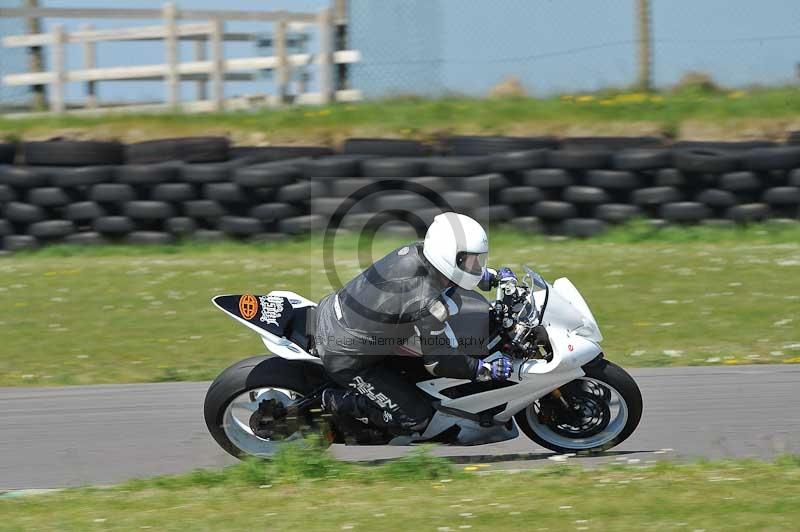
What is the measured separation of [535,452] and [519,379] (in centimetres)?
55

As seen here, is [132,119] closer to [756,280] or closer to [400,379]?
[756,280]

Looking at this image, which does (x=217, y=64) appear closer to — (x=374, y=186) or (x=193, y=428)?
(x=374, y=186)

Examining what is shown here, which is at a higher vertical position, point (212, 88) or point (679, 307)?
point (212, 88)

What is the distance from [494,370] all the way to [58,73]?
11.9 meters

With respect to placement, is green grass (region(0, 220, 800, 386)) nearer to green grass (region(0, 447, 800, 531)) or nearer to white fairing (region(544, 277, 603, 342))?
white fairing (region(544, 277, 603, 342))

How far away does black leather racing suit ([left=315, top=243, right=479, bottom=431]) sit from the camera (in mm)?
5461

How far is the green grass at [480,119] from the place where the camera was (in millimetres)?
13430

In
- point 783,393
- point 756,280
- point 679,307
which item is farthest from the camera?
point 756,280

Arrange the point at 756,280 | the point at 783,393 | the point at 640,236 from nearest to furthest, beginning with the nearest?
the point at 783,393 → the point at 756,280 → the point at 640,236

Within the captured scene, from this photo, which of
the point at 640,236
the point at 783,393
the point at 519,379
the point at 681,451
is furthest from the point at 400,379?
the point at 640,236

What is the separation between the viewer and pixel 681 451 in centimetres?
578

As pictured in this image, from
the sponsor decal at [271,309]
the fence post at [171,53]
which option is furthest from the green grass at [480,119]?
the sponsor decal at [271,309]

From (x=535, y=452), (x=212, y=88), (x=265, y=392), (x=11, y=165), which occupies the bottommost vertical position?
(x=535, y=452)

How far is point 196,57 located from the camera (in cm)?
1556
